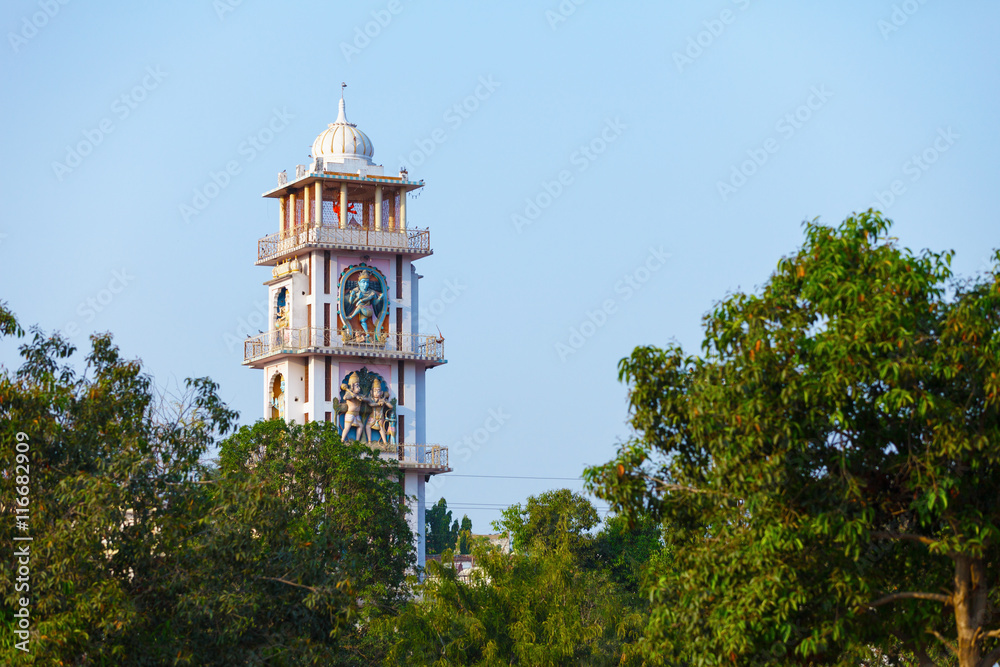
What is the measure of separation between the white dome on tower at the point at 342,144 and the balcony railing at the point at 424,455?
10719 mm

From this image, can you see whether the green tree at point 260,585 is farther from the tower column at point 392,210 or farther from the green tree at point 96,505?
the tower column at point 392,210

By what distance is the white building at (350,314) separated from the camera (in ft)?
188

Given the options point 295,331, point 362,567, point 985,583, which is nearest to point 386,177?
point 295,331

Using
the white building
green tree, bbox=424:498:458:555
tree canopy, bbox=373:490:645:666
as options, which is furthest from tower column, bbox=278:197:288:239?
green tree, bbox=424:498:458:555

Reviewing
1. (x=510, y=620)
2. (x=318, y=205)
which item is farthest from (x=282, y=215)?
(x=510, y=620)

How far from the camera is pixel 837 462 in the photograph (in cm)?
1800

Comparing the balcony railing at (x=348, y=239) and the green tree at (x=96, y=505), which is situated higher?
the balcony railing at (x=348, y=239)

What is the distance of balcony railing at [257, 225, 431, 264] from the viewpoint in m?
57.2

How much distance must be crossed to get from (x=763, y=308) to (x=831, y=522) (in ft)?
8.53

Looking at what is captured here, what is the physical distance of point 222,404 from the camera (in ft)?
80.2

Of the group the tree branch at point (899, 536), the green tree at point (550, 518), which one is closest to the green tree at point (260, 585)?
the tree branch at point (899, 536)

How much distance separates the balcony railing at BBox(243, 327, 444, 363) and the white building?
0.04m

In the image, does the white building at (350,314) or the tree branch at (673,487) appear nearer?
the tree branch at (673,487)

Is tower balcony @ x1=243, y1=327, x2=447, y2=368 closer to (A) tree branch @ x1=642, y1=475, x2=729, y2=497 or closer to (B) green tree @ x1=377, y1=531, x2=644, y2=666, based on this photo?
(B) green tree @ x1=377, y1=531, x2=644, y2=666
